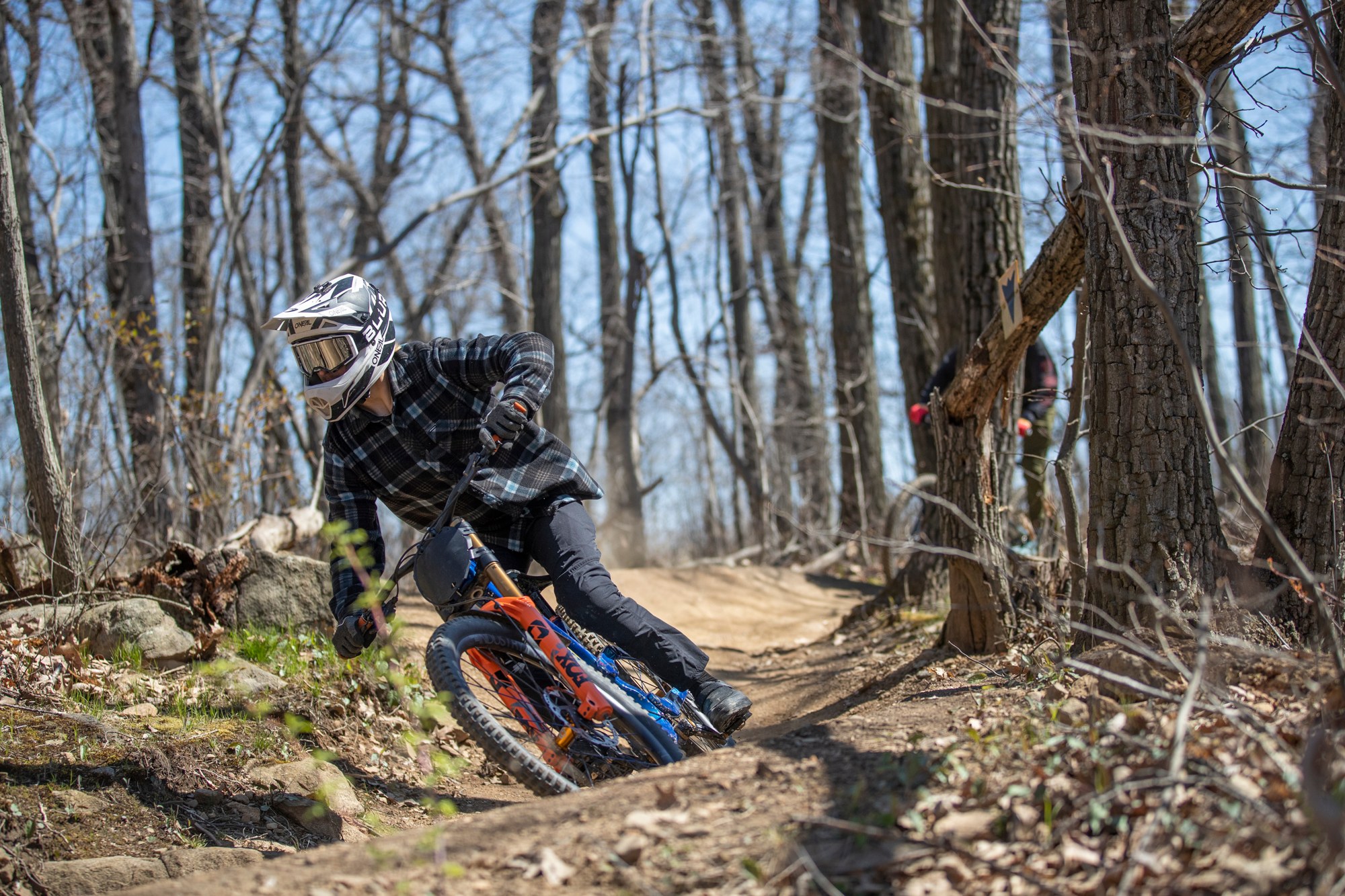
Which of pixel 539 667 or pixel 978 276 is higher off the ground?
pixel 978 276

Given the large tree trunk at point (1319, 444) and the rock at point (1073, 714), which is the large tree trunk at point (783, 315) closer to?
the large tree trunk at point (1319, 444)

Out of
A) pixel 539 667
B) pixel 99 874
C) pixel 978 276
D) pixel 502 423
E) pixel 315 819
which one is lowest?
pixel 315 819

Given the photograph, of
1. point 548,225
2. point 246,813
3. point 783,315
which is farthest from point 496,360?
point 783,315

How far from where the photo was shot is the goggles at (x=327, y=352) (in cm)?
387

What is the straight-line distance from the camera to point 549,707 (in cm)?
375

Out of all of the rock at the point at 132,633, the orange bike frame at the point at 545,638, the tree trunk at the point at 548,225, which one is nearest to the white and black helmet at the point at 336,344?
the orange bike frame at the point at 545,638

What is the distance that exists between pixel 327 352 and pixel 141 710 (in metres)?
2.08

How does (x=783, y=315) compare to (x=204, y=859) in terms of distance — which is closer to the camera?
(x=204, y=859)

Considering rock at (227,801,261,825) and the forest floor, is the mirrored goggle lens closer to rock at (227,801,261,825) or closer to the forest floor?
the forest floor

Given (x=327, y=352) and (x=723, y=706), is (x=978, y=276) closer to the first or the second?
(x=723, y=706)

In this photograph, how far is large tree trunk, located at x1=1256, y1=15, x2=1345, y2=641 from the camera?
380cm

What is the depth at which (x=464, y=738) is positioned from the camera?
5293 millimetres

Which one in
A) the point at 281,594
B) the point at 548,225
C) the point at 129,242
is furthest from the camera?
the point at 548,225

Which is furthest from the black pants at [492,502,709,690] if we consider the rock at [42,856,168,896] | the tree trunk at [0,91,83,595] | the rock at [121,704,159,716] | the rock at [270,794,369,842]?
the tree trunk at [0,91,83,595]
